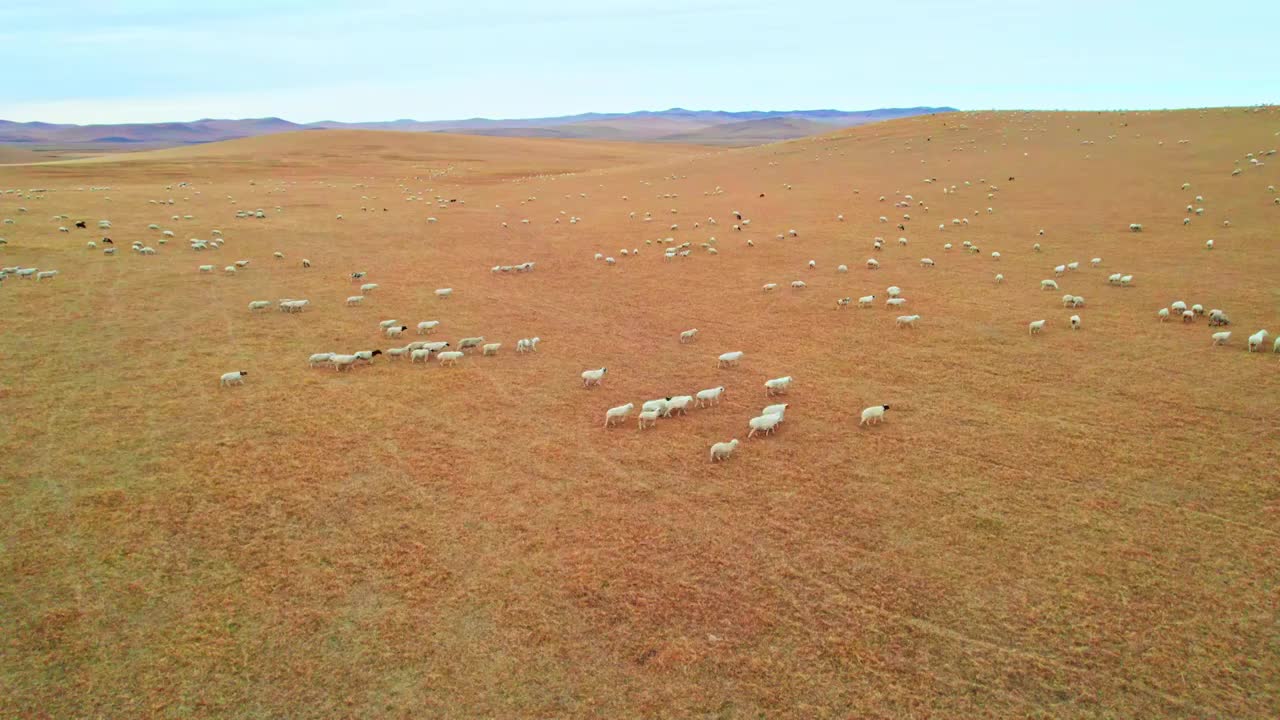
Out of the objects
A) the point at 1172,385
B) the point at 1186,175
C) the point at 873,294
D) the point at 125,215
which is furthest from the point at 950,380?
the point at 125,215

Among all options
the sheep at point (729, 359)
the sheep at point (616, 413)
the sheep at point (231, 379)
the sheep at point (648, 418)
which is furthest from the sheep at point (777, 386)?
the sheep at point (231, 379)

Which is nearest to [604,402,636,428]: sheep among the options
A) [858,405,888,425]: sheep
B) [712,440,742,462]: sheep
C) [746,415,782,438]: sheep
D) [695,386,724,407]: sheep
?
[695,386,724,407]: sheep

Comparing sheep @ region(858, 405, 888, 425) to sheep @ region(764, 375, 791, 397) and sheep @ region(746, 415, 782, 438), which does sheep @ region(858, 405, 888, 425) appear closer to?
Answer: sheep @ region(746, 415, 782, 438)

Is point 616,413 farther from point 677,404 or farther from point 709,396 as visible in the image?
point 709,396

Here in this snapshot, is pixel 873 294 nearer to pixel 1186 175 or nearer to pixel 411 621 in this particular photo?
pixel 411 621

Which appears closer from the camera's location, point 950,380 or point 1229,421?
point 1229,421

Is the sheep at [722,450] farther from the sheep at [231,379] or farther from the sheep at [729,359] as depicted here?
the sheep at [231,379]

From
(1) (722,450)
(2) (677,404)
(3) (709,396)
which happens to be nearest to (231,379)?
(2) (677,404)
